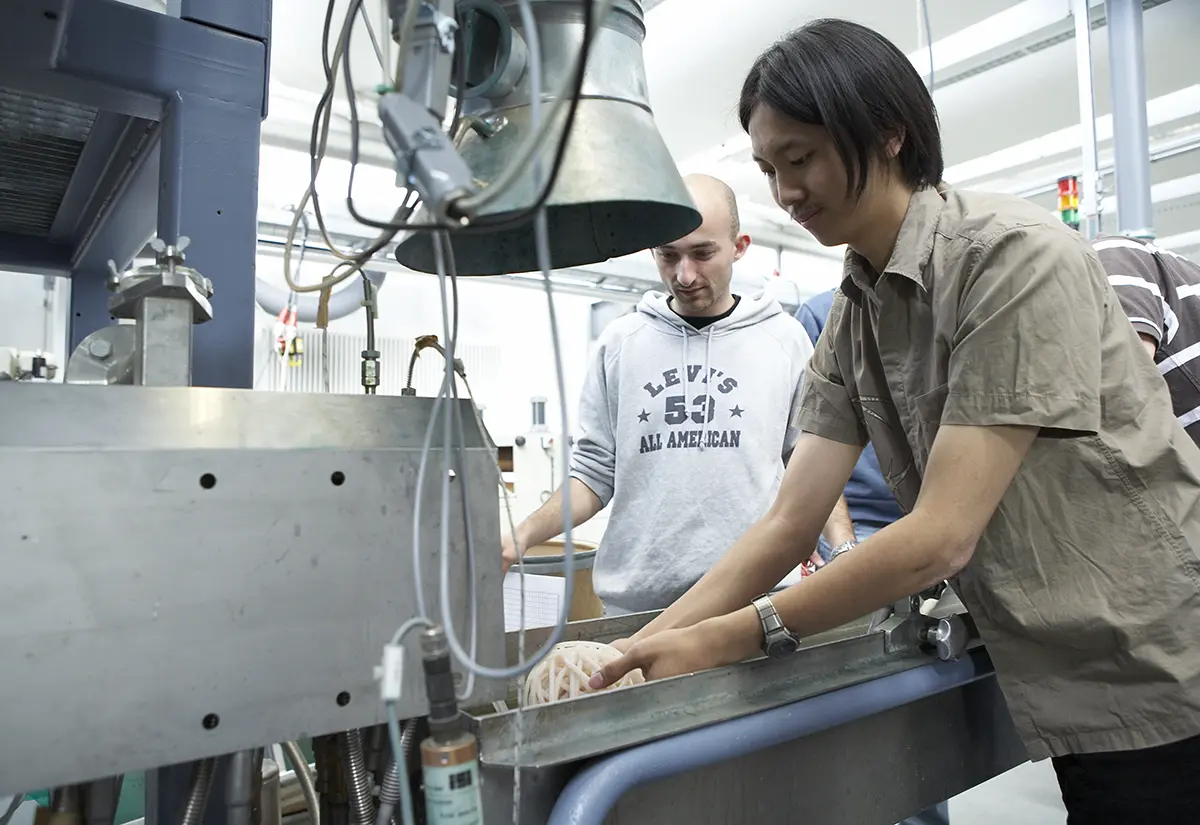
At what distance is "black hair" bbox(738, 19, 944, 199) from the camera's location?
2.83 ft

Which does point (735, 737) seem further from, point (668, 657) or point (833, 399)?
point (833, 399)

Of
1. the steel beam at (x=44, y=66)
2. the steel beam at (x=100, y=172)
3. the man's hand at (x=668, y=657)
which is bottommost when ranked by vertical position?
the man's hand at (x=668, y=657)

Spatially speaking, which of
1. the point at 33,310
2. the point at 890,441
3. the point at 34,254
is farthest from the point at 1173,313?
the point at 33,310

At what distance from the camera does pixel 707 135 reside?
3.31 meters

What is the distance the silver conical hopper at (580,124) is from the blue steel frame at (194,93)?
221mm

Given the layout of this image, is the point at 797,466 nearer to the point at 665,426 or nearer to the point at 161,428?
the point at 665,426

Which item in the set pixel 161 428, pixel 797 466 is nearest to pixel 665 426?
pixel 797 466

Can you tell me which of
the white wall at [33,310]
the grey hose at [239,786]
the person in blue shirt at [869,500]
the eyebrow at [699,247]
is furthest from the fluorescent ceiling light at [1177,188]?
the white wall at [33,310]

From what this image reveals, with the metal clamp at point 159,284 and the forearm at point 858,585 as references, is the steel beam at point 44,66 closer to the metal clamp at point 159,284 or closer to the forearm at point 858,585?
the metal clamp at point 159,284

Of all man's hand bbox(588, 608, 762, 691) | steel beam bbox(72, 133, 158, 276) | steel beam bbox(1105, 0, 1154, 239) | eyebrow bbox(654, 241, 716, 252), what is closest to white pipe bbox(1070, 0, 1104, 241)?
steel beam bbox(1105, 0, 1154, 239)

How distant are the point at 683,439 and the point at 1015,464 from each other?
0.76 metres

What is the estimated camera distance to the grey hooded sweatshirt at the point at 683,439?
4.88 feet

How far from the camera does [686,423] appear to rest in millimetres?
1534

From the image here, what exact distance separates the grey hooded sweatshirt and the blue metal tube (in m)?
0.56
